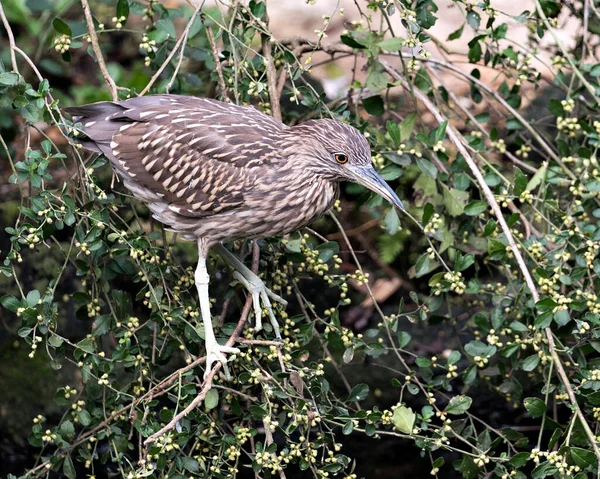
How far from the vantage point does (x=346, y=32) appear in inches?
144

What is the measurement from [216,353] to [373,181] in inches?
33.5

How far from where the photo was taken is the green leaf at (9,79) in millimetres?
3178

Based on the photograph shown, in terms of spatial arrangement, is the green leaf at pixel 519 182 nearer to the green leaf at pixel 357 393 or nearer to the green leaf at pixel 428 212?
the green leaf at pixel 428 212

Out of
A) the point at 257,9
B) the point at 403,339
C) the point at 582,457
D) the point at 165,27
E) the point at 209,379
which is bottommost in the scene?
the point at 582,457

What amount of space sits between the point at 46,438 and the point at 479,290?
184 centimetres

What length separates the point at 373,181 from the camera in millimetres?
3377

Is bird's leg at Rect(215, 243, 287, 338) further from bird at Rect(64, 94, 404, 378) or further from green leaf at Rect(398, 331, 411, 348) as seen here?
green leaf at Rect(398, 331, 411, 348)

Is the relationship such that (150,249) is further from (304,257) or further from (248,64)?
(248,64)

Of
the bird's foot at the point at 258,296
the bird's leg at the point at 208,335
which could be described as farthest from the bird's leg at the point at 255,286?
the bird's leg at the point at 208,335

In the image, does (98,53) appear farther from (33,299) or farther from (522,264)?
(522,264)

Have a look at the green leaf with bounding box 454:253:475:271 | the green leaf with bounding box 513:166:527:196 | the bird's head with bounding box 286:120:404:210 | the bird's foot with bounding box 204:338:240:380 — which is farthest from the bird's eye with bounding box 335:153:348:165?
the bird's foot with bounding box 204:338:240:380

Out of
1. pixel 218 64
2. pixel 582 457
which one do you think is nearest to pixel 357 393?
pixel 582 457

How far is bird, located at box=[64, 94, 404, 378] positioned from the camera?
11.3ft

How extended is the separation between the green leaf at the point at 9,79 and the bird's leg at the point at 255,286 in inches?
40.9
